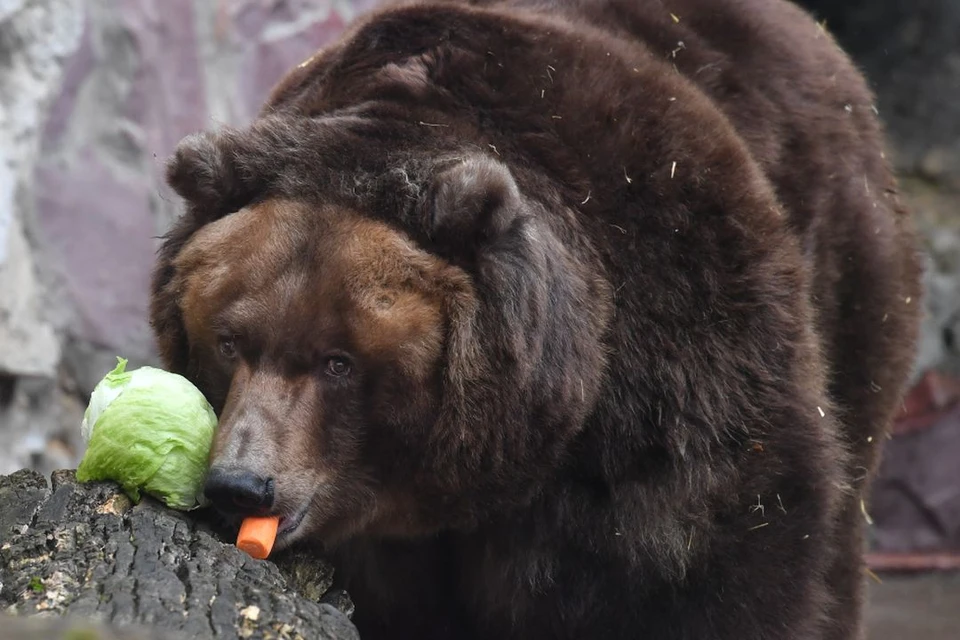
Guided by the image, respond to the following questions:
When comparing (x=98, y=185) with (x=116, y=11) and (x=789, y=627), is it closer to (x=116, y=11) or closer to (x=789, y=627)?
(x=116, y=11)

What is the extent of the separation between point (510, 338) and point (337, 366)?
453 millimetres

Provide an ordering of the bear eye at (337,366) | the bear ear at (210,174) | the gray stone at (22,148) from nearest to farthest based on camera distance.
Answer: the bear eye at (337,366)
the bear ear at (210,174)
the gray stone at (22,148)

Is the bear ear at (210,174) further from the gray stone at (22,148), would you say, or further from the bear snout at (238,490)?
the gray stone at (22,148)

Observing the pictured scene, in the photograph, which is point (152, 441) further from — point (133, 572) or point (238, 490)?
point (133, 572)

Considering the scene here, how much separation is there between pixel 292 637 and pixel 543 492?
1.26m

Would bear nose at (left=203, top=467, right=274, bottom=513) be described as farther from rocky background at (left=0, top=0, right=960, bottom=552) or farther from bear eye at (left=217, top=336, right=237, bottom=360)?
rocky background at (left=0, top=0, right=960, bottom=552)

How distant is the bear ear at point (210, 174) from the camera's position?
12.7 ft

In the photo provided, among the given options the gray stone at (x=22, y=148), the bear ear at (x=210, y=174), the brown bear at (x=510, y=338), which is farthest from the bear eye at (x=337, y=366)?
the gray stone at (x=22, y=148)

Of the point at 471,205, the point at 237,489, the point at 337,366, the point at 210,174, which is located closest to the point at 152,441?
the point at 237,489

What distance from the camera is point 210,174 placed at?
3.87m

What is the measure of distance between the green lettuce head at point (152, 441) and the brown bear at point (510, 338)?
107mm

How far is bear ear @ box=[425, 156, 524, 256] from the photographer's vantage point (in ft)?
11.6

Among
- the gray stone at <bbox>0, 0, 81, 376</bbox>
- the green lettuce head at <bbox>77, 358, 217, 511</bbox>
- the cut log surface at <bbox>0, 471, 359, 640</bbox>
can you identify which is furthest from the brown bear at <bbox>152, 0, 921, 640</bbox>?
the gray stone at <bbox>0, 0, 81, 376</bbox>

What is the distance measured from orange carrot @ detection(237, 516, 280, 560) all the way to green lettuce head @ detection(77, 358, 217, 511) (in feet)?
0.53
